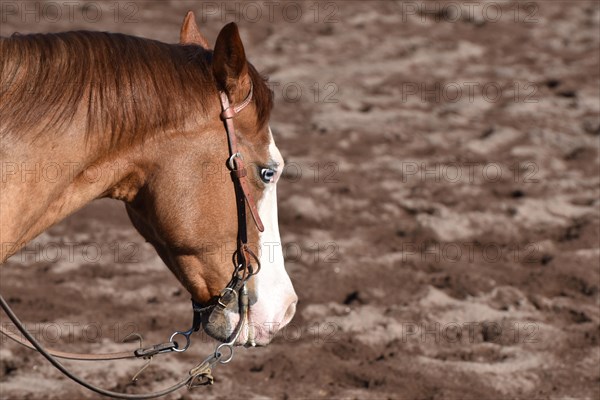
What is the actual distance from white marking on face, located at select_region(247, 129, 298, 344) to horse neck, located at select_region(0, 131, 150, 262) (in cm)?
56

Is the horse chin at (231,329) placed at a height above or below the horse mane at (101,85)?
below

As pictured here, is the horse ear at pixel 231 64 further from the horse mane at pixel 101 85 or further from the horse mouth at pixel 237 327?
the horse mouth at pixel 237 327

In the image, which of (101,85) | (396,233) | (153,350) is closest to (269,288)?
(153,350)

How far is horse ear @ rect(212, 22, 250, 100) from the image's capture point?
9.66ft

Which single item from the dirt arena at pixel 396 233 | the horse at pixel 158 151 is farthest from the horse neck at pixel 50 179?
the dirt arena at pixel 396 233

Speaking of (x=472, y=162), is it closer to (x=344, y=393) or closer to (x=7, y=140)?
(x=344, y=393)

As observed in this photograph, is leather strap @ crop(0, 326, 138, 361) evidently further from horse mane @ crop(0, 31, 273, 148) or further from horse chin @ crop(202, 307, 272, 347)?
horse mane @ crop(0, 31, 273, 148)

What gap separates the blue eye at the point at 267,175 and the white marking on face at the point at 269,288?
6 centimetres

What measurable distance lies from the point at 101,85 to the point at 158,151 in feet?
0.97

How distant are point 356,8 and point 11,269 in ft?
20.9

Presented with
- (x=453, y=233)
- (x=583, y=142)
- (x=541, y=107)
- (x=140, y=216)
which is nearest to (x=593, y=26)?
(x=541, y=107)

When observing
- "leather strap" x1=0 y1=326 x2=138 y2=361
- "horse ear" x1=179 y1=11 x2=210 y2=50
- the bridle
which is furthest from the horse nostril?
"horse ear" x1=179 y1=11 x2=210 y2=50

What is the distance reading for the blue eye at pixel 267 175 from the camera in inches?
130

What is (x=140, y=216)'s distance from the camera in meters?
3.31
